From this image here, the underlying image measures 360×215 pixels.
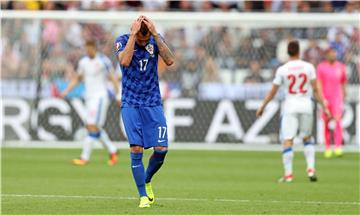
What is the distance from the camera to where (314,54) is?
81.8ft

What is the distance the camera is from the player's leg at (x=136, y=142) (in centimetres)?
1186

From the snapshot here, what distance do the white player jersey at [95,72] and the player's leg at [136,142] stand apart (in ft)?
23.4

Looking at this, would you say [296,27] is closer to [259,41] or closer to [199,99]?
[259,41]

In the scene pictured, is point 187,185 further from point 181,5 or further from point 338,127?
point 181,5

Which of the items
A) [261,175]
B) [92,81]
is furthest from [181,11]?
[261,175]

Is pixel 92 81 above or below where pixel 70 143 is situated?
above

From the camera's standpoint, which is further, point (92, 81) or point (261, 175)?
point (92, 81)

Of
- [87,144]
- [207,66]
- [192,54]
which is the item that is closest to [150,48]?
[87,144]

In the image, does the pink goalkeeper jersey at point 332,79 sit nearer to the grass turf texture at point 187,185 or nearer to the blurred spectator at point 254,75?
the grass turf texture at point 187,185

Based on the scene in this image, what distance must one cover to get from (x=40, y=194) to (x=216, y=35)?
43.3 ft

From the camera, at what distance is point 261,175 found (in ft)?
57.4

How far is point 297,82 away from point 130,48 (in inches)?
201

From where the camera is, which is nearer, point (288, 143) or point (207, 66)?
point (288, 143)

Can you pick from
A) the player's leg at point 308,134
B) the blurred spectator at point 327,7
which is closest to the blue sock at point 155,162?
the player's leg at point 308,134
